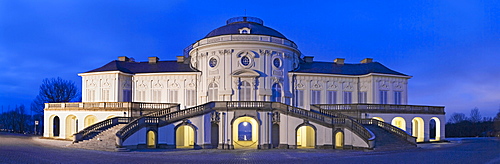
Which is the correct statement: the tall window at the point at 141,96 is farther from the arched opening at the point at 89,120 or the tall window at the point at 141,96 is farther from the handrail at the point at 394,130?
the handrail at the point at 394,130

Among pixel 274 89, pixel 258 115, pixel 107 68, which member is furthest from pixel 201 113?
pixel 107 68

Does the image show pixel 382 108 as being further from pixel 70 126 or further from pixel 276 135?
pixel 70 126

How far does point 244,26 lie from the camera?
3866cm

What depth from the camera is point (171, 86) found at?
3984 cm

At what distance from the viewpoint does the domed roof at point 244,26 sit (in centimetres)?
3844

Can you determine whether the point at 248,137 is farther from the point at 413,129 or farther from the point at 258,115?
the point at 413,129

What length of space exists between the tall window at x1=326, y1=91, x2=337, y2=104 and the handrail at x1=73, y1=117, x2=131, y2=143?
20.8m

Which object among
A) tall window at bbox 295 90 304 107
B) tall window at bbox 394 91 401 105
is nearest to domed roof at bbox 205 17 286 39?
tall window at bbox 295 90 304 107

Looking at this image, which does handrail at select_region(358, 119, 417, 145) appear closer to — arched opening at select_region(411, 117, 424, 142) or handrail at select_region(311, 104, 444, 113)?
handrail at select_region(311, 104, 444, 113)

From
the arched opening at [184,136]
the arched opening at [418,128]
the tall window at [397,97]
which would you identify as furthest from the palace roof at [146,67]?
the arched opening at [418,128]

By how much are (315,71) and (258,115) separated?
12.5 m

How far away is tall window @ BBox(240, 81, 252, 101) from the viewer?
36.5 metres

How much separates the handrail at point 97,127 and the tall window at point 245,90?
10.8 metres

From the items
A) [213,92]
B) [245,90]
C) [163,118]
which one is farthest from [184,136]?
[245,90]
